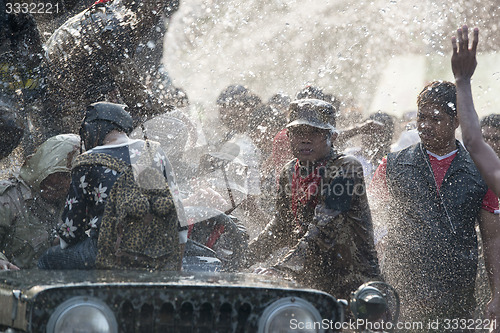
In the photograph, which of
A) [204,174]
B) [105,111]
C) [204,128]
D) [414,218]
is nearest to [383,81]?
[204,128]

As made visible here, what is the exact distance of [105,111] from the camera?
160 inches

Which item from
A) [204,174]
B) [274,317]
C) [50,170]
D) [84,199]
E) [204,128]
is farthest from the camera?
[204,128]

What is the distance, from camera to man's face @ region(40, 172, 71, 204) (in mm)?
4820

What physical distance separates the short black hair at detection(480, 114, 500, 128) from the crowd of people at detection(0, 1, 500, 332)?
146 centimetres

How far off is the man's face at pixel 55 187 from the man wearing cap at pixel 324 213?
1521mm

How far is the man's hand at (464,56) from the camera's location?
391 centimetres

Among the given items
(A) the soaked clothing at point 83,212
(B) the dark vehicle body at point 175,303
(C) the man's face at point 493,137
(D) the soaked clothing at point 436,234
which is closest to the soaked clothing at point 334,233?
(D) the soaked clothing at point 436,234

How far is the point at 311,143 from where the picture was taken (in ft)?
14.3

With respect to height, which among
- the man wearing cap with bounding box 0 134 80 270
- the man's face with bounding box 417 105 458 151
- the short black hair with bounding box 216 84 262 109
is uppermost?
the short black hair with bounding box 216 84 262 109

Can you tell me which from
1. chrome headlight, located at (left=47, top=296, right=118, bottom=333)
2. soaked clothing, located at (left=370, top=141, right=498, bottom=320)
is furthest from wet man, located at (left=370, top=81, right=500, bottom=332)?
chrome headlight, located at (left=47, top=296, right=118, bottom=333)

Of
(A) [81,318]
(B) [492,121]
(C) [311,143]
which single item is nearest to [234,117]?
(B) [492,121]

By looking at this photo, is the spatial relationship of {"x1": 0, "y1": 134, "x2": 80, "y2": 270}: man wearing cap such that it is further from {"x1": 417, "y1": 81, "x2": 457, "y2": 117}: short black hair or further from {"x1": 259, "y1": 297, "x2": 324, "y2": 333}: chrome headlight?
{"x1": 259, "y1": 297, "x2": 324, "y2": 333}: chrome headlight

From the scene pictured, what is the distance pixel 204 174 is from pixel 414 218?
2.21 m

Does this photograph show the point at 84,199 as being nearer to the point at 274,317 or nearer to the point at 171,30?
the point at 274,317
